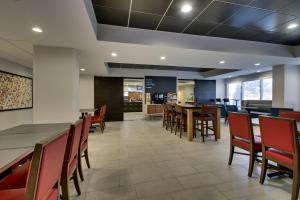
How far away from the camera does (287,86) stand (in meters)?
5.59

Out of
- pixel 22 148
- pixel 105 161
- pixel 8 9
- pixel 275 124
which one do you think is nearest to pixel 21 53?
pixel 8 9

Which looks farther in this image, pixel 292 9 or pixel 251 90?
pixel 251 90

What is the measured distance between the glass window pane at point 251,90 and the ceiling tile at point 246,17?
6287 mm

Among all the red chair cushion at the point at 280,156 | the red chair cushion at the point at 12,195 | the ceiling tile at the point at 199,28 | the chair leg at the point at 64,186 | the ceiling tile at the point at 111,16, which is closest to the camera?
the red chair cushion at the point at 12,195

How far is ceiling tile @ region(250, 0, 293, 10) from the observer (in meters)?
2.55

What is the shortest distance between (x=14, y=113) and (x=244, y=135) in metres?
6.95

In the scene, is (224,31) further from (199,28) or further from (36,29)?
(36,29)

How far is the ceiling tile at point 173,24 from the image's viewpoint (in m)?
3.15

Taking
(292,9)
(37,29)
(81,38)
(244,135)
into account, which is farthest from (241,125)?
(37,29)

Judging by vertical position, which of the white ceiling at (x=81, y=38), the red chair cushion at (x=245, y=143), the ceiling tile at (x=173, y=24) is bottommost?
the red chair cushion at (x=245, y=143)

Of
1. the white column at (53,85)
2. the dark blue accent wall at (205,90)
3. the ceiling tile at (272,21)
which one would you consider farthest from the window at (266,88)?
the white column at (53,85)

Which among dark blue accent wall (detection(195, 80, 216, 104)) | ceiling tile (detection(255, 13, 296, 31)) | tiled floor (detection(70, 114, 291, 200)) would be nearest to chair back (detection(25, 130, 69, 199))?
tiled floor (detection(70, 114, 291, 200))

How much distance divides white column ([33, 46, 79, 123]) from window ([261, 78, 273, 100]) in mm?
8780

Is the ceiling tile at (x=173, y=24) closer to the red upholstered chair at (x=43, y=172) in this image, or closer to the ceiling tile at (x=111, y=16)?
the ceiling tile at (x=111, y=16)
